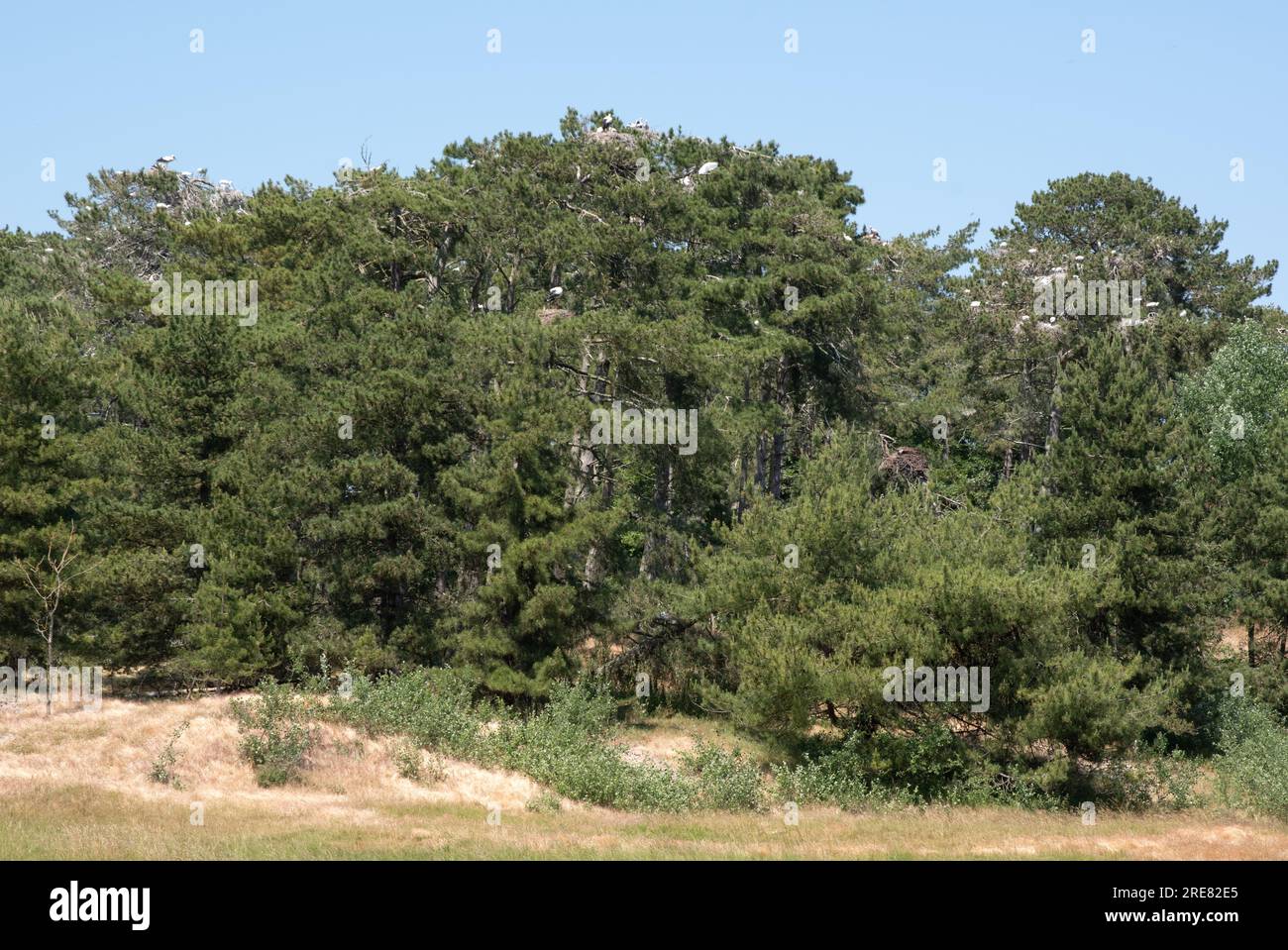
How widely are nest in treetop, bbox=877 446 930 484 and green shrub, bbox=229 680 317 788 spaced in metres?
24.3

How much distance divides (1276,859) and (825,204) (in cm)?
2923

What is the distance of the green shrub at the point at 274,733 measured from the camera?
27312 millimetres

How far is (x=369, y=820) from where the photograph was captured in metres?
23.5

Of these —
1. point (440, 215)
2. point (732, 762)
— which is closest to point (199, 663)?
point (732, 762)

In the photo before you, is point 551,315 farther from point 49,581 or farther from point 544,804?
point 544,804

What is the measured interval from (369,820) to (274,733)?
539 centimetres

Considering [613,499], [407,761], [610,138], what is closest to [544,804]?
[407,761]

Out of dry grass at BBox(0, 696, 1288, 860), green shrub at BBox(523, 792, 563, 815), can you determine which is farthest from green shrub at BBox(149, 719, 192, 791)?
green shrub at BBox(523, 792, 563, 815)

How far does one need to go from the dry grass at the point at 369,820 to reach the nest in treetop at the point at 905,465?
1910 centimetres

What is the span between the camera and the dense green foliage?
2991 cm

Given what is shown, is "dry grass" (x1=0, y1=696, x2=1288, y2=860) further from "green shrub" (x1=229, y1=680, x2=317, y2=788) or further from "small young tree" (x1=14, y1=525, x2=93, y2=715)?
"small young tree" (x1=14, y1=525, x2=93, y2=715)

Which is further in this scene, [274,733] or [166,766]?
[274,733]

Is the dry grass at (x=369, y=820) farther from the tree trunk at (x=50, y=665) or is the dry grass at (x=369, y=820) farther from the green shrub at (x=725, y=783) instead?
the tree trunk at (x=50, y=665)

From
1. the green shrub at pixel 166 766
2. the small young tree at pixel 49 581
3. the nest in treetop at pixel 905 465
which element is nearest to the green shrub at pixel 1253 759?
the nest in treetop at pixel 905 465
